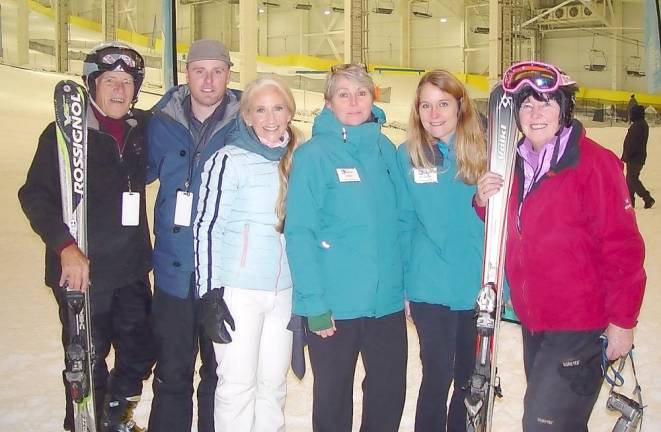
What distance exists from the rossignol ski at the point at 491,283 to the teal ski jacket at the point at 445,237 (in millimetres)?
173

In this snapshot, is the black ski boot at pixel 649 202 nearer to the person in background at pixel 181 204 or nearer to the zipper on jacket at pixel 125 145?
the person in background at pixel 181 204

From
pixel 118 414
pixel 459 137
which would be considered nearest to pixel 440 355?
pixel 459 137

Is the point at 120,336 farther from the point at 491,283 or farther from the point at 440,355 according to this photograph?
the point at 491,283

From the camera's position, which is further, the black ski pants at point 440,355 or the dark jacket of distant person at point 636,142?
the dark jacket of distant person at point 636,142

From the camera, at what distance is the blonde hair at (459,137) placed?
246 cm

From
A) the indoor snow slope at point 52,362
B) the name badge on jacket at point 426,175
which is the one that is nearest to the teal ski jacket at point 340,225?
the name badge on jacket at point 426,175

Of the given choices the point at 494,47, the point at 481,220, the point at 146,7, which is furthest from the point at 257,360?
the point at 146,7

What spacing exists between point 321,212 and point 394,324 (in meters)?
0.50

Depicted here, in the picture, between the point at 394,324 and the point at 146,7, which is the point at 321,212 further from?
the point at 146,7

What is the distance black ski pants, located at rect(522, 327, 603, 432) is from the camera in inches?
80.4

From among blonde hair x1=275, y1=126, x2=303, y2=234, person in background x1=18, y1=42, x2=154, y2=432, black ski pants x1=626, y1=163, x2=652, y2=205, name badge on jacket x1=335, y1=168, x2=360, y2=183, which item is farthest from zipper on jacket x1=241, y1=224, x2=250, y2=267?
black ski pants x1=626, y1=163, x2=652, y2=205

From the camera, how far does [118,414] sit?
2.95m

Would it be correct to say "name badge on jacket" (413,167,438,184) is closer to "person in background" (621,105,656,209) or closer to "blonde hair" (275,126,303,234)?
"blonde hair" (275,126,303,234)

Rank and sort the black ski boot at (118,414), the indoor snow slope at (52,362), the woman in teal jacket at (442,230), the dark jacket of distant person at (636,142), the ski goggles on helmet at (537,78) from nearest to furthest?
the ski goggles on helmet at (537,78)
the woman in teal jacket at (442,230)
the black ski boot at (118,414)
the indoor snow slope at (52,362)
the dark jacket of distant person at (636,142)
